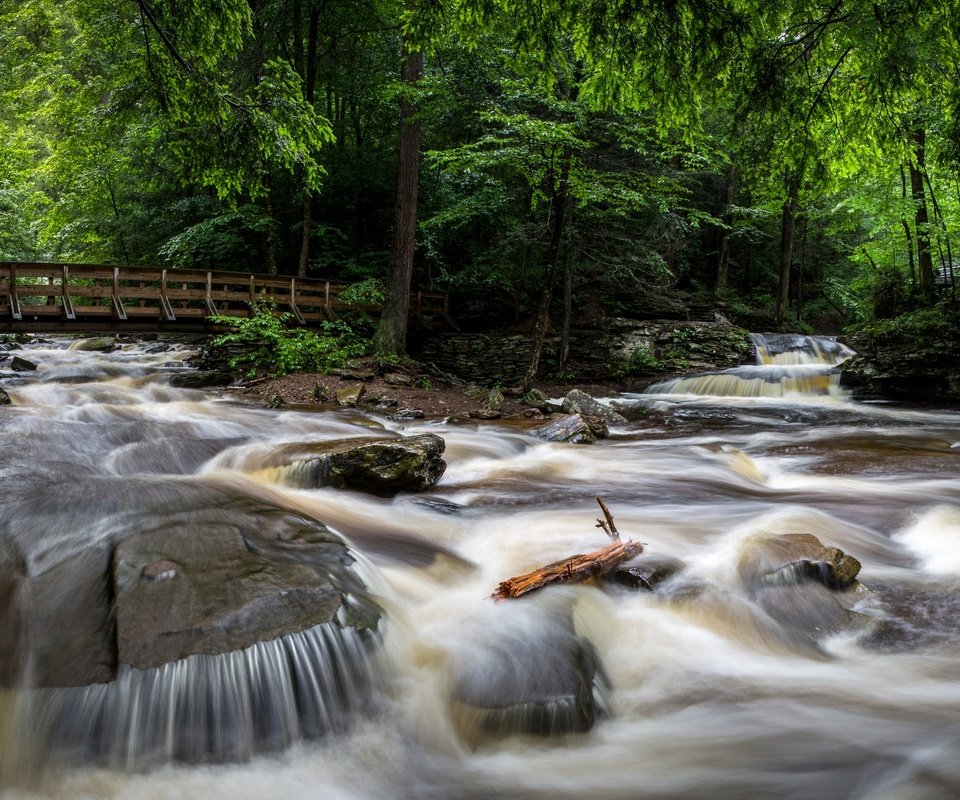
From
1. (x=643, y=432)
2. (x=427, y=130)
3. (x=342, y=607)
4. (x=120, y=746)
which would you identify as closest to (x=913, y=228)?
(x=643, y=432)

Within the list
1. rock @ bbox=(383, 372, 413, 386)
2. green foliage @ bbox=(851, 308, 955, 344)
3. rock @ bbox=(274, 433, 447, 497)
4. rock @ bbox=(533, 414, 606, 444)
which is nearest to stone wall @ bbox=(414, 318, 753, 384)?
rock @ bbox=(383, 372, 413, 386)

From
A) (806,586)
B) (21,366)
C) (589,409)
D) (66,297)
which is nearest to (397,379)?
(589,409)

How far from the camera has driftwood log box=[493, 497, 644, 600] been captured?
148 inches

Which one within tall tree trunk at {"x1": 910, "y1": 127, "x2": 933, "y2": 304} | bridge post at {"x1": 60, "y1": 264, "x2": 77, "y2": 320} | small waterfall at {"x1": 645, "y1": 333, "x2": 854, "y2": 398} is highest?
tall tree trunk at {"x1": 910, "y1": 127, "x2": 933, "y2": 304}

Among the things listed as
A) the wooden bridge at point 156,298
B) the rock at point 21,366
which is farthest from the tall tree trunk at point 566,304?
the rock at point 21,366

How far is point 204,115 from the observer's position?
646 centimetres

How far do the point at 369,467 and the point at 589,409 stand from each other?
19.9 ft

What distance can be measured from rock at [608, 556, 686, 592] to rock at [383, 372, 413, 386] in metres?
9.42

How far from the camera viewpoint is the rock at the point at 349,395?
1144cm

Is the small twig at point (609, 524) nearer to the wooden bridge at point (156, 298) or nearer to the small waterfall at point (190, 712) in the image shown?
the small waterfall at point (190, 712)

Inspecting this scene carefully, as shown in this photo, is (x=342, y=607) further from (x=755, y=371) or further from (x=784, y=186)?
(x=755, y=371)

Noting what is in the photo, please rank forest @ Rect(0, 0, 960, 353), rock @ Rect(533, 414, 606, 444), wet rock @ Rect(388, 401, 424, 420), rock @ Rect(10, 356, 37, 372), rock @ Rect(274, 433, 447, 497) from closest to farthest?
1. forest @ Rect(0, 0, 960, 353)
2. rock @ Rect(274, 433, 447, 497)
3. rock @ Rect(533, 414, 606, 444)
4. wet rock @ Rect(388, 401, 424, 420)
5. rock @ Rect(10, 356, 37, 372)

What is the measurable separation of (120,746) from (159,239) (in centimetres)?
2196

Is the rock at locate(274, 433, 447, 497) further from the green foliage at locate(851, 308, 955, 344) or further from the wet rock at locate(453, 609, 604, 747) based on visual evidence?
the green foliage at locate(851, 308, 955, 344)
